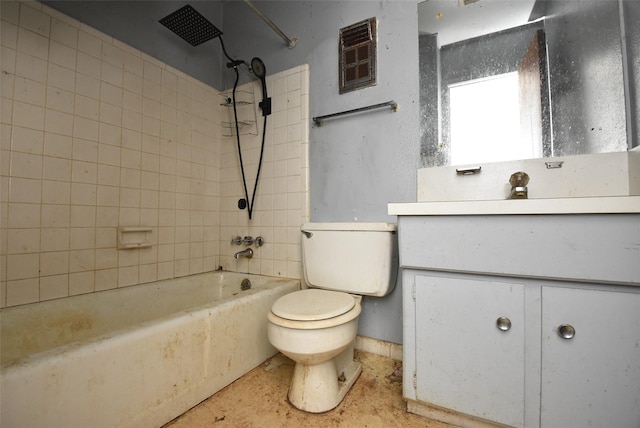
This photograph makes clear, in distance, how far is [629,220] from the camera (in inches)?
27.4

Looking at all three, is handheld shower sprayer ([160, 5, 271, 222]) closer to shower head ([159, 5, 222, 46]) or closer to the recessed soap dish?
shower head ([159, 5, 222, 46])

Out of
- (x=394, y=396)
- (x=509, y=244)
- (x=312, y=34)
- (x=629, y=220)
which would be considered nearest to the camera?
(x=629, y=220)

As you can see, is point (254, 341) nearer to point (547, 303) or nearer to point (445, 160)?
point (547, 303)

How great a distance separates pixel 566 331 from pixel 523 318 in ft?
0.33

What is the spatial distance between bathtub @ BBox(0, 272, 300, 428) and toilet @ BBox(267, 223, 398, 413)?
28cm

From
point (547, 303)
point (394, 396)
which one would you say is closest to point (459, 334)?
point (547, 303)

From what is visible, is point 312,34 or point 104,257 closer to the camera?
point 104,257

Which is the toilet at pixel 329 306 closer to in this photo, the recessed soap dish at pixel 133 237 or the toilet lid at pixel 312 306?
the toilet lid at pixel 312 306

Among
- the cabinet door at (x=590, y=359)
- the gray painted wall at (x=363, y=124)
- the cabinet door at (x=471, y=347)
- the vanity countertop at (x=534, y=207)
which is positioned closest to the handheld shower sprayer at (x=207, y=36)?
the gray painted wall at (x=363, y=124)

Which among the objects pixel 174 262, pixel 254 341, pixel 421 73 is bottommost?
pixel 254 341

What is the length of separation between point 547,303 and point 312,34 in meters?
1.77

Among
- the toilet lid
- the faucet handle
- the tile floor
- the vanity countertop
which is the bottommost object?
the tile floor

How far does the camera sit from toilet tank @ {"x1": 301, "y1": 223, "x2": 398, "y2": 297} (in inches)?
Answer: 48.6

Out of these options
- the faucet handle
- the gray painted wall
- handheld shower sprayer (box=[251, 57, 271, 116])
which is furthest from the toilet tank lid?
handheld shower sprayer (box=[251, 57, 271, 116])
